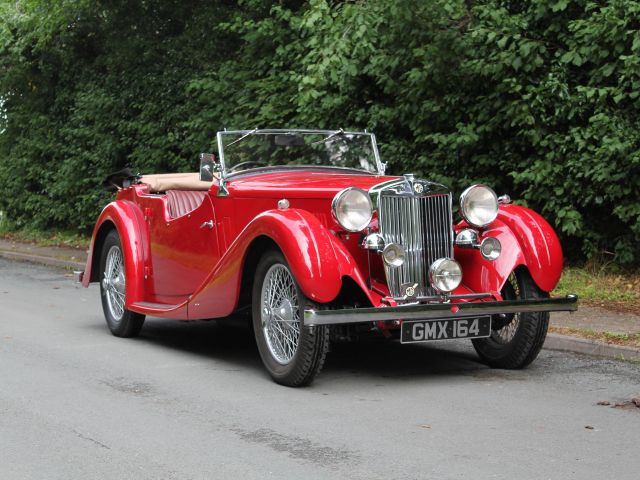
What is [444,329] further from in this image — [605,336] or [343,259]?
[605,336]

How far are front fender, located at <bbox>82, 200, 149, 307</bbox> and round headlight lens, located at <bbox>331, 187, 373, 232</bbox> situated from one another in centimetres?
279

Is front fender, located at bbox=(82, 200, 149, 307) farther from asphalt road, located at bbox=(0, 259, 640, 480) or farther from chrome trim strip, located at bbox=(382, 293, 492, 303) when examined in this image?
chrome trim strip, located at bbox=(382, 293, 492, 303)

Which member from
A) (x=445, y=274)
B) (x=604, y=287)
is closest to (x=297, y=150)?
(x=445, y=274)

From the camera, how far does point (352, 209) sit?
7023 millimetres

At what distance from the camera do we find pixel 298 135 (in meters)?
8.80

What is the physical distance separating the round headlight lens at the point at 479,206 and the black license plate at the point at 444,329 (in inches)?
29.3

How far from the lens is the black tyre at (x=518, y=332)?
7566mm

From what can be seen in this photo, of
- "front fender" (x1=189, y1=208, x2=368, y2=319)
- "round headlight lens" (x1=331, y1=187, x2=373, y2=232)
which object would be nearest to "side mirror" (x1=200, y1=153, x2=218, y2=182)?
"front fender" (x1=189, y1=208, x2=368, y2=319)

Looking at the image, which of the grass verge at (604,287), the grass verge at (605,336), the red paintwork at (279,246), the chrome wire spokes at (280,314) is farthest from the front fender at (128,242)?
the grass verge at (604,287)

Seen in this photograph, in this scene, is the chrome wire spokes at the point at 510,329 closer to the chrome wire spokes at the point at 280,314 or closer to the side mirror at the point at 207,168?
the chrome wire spokes at the point at 280,314

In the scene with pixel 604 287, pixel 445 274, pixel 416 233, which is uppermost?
pixel 416 233

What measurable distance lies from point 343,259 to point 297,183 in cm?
106

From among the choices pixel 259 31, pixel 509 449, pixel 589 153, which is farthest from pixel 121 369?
pixel 259 31

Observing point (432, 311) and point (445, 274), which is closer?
point (432, 311)
